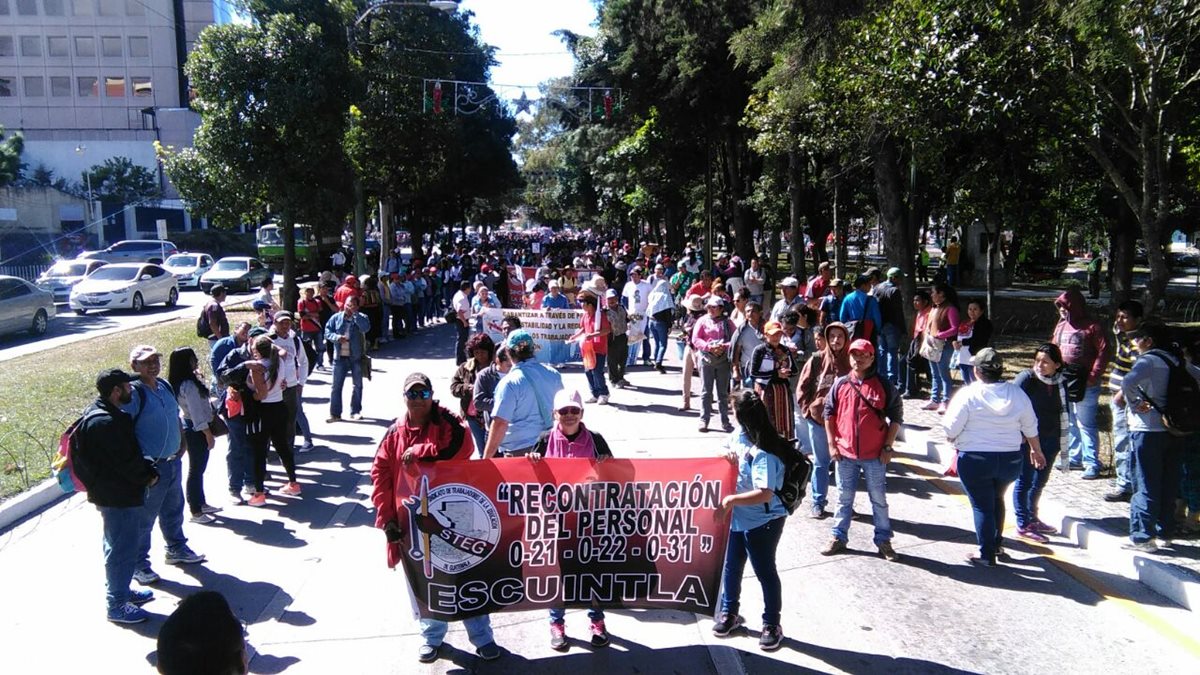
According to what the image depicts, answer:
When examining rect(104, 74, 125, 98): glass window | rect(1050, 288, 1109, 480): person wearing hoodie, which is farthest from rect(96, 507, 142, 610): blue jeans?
rect(104, 74, 125, 98): glass window

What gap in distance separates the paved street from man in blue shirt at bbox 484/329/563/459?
117 centimetres

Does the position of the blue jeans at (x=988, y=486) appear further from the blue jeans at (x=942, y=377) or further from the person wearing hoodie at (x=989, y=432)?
the blue jeans at (x=942, y=377)

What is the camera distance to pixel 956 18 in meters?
11.8

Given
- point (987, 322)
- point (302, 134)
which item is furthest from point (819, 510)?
point (302, 134)

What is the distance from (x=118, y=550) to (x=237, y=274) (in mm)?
29688

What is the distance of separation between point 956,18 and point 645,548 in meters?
9.44

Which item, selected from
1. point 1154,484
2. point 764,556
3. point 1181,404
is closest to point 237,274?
point 764,556

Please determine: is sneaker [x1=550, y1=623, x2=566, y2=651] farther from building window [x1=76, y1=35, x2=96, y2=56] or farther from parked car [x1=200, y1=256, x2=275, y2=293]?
building window [x1=76, y1=35, x2=96, y2=56]

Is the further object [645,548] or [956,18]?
[956,18]

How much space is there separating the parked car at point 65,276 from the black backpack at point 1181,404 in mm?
30043

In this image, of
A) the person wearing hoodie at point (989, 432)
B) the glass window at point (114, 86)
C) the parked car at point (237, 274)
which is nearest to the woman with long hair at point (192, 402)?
the person wearing hoodie at point (989, 432)

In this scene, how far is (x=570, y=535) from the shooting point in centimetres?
540

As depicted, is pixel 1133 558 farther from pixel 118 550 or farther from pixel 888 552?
pixel 118 550

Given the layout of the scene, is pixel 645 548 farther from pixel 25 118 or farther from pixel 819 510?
pixel 25 118
